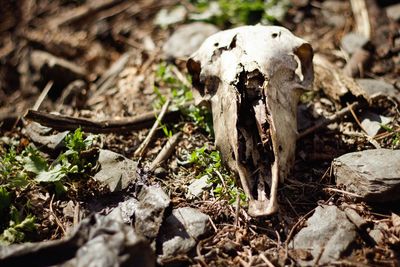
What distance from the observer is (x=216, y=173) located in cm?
323

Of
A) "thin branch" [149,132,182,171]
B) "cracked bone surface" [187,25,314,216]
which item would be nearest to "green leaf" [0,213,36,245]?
"thin branch" [149,132,182,171]

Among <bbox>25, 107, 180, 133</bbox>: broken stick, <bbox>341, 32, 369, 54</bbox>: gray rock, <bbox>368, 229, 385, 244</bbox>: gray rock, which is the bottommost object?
<bbox>368, 229, 385, 244</bbox>: gray rock

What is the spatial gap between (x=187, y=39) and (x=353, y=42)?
1.93 m

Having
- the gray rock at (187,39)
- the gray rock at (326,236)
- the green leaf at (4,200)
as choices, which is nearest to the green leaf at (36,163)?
the green leaf at (4,200)

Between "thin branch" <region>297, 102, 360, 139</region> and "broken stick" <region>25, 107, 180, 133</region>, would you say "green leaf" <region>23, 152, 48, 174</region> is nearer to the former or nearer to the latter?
"broken stick" <region>25, 107, 180, 133</region>

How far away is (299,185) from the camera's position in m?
3.07

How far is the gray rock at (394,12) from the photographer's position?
4850 mm

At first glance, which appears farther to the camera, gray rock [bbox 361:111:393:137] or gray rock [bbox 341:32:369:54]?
gray rock [bbox 341:32:369:54]

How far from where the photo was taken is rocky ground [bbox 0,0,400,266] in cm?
262

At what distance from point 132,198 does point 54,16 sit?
153 inches

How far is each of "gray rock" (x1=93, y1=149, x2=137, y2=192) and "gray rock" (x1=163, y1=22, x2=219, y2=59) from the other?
1.83m

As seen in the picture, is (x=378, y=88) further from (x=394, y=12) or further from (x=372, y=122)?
(x=394, y=12)

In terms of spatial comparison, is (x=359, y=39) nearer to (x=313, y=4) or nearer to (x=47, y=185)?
(x=313, y=4)

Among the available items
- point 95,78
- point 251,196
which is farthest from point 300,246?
point 95,78
